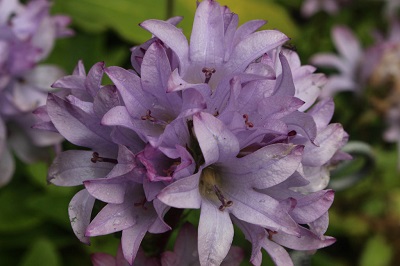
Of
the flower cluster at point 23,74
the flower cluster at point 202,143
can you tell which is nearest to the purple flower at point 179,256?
the flower cluster at point 202,143

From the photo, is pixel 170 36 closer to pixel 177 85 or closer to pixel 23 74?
pixel 177 85

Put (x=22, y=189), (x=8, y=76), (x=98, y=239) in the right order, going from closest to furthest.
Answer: (x=8, y=76), (x=98, y=239), (x=22, y=189)

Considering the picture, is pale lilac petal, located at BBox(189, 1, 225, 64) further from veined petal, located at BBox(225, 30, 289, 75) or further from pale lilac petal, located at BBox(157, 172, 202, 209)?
pale lilac petal, located at BBox(157, 172, 202, 209)

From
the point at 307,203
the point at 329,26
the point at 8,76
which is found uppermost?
the point at 307,203

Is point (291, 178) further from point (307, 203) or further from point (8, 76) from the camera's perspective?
point (8, 76)

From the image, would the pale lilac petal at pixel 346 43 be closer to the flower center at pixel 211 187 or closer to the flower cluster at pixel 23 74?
the flower cluster at pixel 23 74

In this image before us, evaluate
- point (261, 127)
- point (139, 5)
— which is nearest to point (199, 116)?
point (261, 127)
